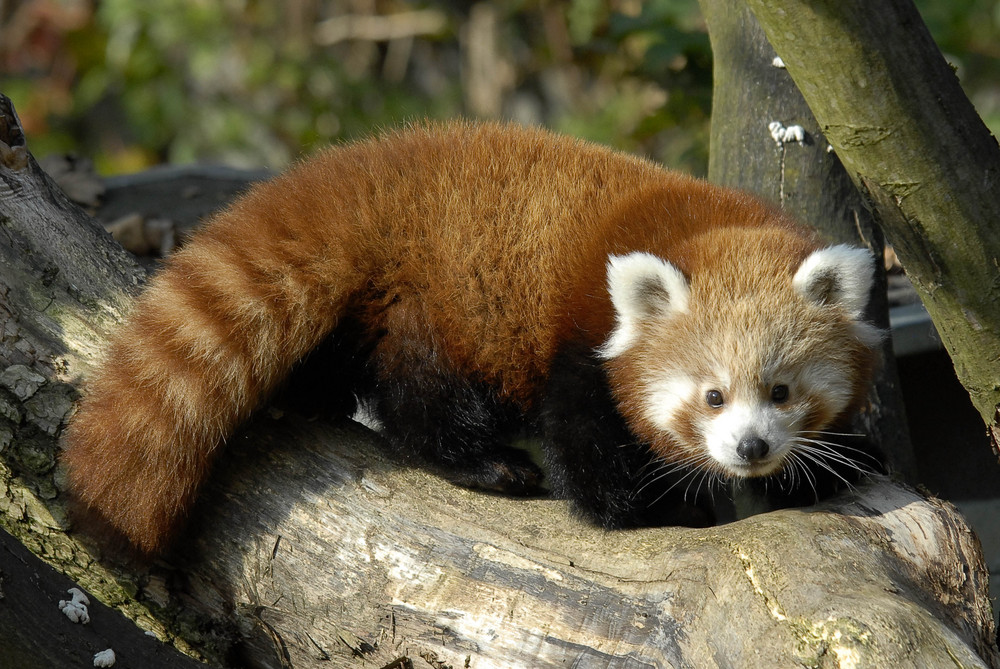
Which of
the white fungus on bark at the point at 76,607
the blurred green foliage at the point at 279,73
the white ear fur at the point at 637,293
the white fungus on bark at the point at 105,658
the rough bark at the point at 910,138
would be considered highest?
the rough bark at the point at 910,138

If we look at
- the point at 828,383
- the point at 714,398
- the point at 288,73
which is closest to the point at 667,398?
the point at 714,398

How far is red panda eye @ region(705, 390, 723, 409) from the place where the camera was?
240 centimetres

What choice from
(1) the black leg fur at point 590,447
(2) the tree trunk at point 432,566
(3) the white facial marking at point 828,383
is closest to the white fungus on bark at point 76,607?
(2) the tree trunk at point 432,566

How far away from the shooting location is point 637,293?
2.38m

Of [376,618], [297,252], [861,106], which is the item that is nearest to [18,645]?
[376,618]

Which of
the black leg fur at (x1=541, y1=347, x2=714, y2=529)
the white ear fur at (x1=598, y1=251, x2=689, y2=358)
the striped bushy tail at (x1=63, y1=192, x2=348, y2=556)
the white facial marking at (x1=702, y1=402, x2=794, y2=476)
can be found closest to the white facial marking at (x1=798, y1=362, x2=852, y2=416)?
the white facial marking at (x1=702, y1=402, x2=794, y2=476)

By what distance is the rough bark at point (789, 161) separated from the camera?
316cm

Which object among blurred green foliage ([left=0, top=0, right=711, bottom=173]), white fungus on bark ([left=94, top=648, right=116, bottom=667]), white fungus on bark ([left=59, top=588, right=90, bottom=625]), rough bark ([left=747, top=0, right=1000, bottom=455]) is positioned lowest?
blurred green foliage ([left=0, top=0, right=711, bottom=173])

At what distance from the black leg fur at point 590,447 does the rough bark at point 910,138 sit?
814 millimetres

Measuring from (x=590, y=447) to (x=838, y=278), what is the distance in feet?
2.47

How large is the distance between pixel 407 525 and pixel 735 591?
0.79m

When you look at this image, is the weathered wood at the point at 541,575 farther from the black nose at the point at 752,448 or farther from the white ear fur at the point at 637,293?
the white ear fur at the point at 637,293

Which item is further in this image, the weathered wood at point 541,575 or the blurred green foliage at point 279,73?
the blurred green foliage at point 279,73

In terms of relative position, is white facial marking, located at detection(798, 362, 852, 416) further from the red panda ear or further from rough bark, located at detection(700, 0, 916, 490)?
rough bark, located at detection(700, 0, 916, 490)
